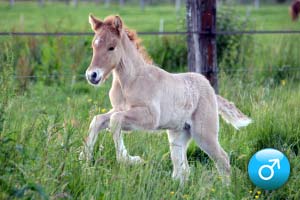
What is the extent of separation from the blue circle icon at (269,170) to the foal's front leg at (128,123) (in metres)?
1.00

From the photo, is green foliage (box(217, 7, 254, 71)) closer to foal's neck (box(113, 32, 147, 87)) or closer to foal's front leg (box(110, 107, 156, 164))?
foal's neck (box(113, 32, 147, 87))

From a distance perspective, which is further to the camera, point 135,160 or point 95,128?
point 95,128

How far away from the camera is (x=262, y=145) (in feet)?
24.8

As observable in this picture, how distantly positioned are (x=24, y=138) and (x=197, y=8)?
14.0 ft

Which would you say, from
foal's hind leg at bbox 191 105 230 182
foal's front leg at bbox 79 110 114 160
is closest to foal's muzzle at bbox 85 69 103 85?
foal's front leg at bbox 79 110 114 160

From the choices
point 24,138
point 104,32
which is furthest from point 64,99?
point 24,138

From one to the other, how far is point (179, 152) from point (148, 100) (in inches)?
25.6

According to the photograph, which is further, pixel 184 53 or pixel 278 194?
pixel 184 53

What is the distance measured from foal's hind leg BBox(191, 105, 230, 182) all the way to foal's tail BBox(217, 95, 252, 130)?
40 centimetres

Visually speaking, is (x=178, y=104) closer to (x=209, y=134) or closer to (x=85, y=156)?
(x=209, y=134)

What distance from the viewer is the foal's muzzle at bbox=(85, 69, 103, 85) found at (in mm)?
6637

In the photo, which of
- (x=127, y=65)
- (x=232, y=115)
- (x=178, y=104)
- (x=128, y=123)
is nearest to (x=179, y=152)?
(x=178, y=104)

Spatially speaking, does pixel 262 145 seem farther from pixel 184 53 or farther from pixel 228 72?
pixel 184 53

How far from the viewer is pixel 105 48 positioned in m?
6.83
